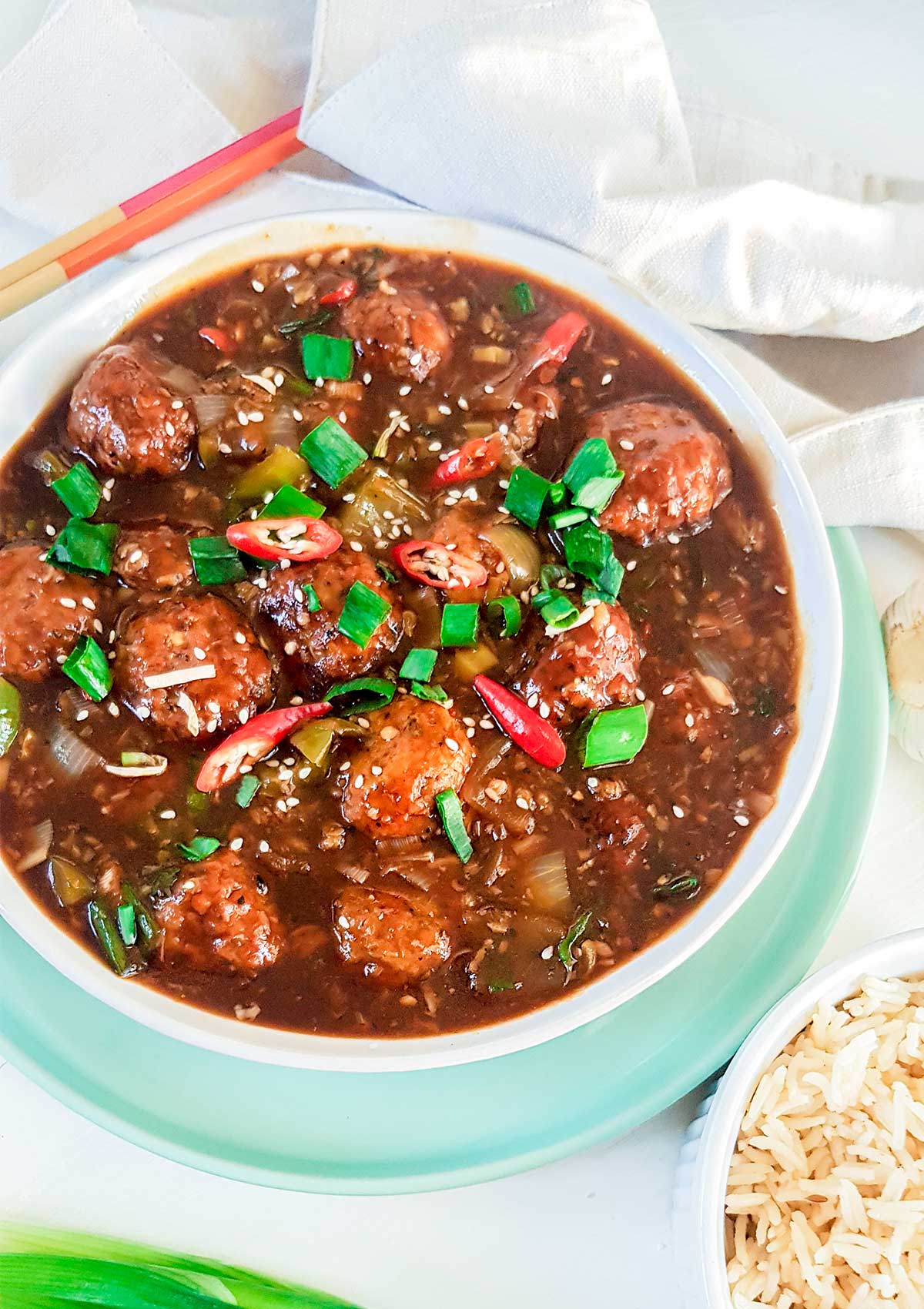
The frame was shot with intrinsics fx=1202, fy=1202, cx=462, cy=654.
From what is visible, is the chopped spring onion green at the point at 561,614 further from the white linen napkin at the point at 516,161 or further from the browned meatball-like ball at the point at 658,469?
the white linen napkin at the point at 516,161

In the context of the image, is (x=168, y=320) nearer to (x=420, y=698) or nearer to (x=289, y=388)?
(x=289, y=388)

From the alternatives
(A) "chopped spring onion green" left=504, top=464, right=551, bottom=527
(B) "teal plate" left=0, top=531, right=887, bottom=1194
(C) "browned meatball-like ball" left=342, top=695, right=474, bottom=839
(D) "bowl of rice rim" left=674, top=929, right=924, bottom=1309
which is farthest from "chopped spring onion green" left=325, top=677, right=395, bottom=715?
(D) "bowl of rice rim" left=674, top=929, right=924, bottom=1309

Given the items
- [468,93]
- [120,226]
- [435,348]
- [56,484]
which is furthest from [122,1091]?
[468,93]

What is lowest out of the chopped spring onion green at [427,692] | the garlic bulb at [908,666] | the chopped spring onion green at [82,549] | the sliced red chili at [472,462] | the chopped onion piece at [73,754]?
the garlic bulb at [908,666]

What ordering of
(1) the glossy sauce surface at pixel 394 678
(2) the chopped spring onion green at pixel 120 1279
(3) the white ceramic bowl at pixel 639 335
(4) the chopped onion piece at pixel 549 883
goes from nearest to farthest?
(3) the white ceramic bowl at pixel 639 335, (1) the glossy sauce surface at pixel 394 678, (4) the chopped onion piece at pixel 549 883, (2) the chopped spring onion green at pixel 120 1279

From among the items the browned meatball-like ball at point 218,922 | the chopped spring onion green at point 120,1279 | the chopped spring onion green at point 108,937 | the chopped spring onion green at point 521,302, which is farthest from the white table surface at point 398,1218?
the chopped spring onion green at point 521,302

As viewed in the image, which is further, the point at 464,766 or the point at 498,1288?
the point at 498,1288

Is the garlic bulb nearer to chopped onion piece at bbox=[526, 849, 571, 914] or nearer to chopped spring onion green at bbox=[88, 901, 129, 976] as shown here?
chopped onion piece at bbox=[526, 849, 571, 914]
